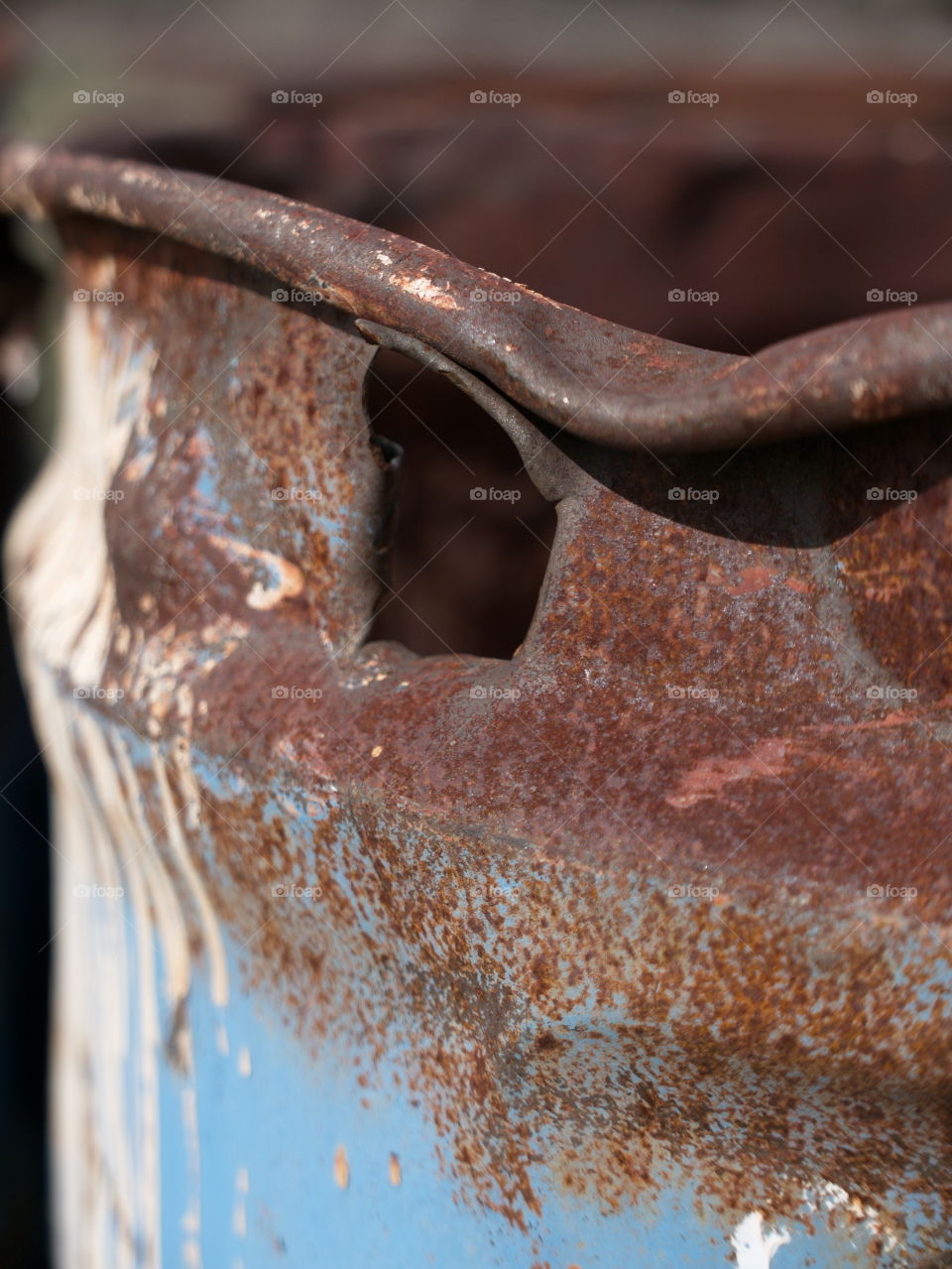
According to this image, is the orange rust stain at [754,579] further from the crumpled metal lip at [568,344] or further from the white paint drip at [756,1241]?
the white paint drip at [756,1241]

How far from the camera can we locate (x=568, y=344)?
23.5 inches

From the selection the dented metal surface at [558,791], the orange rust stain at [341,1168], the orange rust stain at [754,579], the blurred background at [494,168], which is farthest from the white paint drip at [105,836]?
the blurred background at [494,168]

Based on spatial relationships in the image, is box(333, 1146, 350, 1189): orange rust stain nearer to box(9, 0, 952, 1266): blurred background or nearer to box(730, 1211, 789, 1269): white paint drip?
box(730, 1211, 789, 1269): white paint drip

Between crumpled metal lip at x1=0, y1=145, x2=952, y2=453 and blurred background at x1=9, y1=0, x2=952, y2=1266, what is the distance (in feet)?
2.72

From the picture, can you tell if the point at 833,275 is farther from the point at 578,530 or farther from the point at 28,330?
the point at 578,530

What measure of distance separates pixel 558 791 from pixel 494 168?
1346 mm

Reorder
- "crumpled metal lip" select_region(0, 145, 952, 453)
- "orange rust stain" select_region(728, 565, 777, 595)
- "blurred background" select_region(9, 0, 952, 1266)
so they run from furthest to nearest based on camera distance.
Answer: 1. "blurred background" select_region(9, 0, 952, 1266)
2. "orange rust stain" select_region(728, 565, 777, 595)
3. "crumpled metal lip" select_region(0, 145, 952, 453)

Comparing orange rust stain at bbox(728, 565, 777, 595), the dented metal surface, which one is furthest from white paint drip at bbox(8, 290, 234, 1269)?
orange rust stain at bbox(728, 565, 777, 595)

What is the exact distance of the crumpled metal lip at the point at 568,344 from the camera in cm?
47

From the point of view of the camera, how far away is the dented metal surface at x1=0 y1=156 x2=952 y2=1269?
1.72 ft

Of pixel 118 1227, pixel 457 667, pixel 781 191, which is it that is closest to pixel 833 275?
pixel 781 191

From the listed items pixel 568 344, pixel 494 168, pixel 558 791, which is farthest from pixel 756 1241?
pixel 494 168

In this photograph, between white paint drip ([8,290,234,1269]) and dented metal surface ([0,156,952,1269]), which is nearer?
dented metal surface ([0,156,952,1269])

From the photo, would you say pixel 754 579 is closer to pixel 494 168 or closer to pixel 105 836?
pixel 105 836
